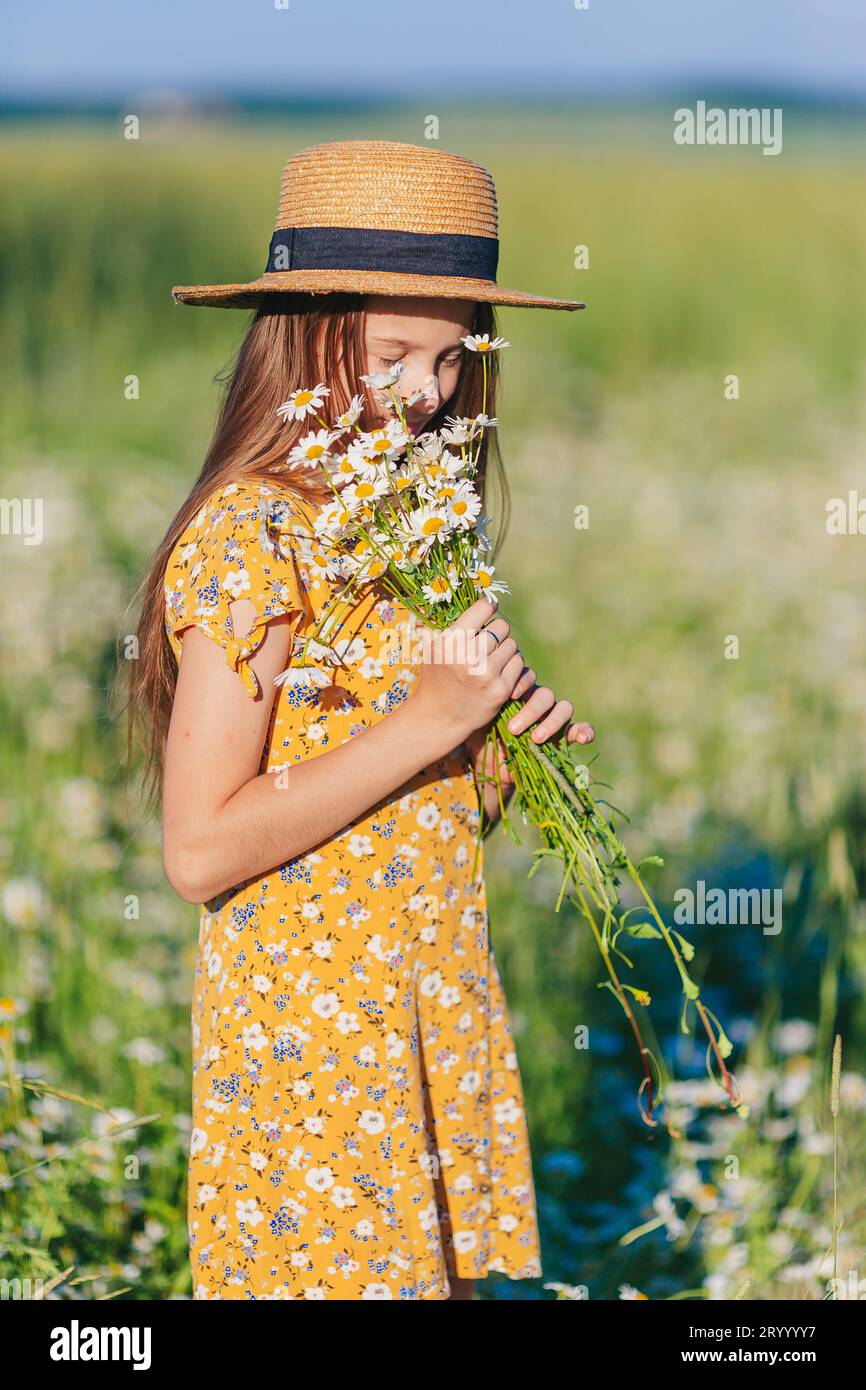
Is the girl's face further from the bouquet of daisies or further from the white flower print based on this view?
the white flower print

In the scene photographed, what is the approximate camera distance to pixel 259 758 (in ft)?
5.70

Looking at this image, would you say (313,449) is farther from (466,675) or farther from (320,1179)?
(320,1179)

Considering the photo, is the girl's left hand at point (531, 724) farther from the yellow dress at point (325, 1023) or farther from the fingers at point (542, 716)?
the yellow dress at point (325, 1023)

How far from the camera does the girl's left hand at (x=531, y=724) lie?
1.79 meters

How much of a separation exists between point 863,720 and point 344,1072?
9.32 feet

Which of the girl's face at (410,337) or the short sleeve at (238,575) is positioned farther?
the girl's face at (410,337)

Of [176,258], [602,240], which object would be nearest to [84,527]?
[176,258]

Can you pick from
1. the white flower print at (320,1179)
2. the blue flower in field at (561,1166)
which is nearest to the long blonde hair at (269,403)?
the white flower print at (320,1179)

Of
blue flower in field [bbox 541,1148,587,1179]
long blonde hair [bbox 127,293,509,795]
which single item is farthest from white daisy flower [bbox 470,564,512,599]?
blue flower in field [bbox 541,1148,587,1179]

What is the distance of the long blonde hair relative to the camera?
6.05ft

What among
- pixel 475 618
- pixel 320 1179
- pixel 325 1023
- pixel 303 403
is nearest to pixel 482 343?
pixel 303 403

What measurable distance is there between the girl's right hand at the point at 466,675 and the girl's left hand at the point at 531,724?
4cm

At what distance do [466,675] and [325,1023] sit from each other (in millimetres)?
484
